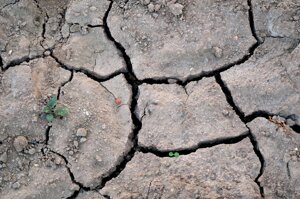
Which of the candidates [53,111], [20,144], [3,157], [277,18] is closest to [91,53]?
[53,111]

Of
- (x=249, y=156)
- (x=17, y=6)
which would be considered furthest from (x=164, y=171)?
(x=17, y=6)

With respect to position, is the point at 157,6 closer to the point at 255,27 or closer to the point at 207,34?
the point at 207,34

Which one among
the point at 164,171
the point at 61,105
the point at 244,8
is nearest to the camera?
the point at 164,171

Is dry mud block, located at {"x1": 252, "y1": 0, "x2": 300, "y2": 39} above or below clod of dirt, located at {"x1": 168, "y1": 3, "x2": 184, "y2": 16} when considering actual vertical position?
above

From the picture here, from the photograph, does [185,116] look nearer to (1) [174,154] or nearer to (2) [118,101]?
(1) [174,154]

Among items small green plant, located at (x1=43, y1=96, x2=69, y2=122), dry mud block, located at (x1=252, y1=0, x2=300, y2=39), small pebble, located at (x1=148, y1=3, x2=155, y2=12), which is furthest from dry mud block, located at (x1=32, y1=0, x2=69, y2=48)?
dry mud block, located at (x1=252, y1=0, x2=300, y2=39)

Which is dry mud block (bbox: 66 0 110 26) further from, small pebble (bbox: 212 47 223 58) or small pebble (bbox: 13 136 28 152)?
small pebble (bbox: 13 136 28 152)
